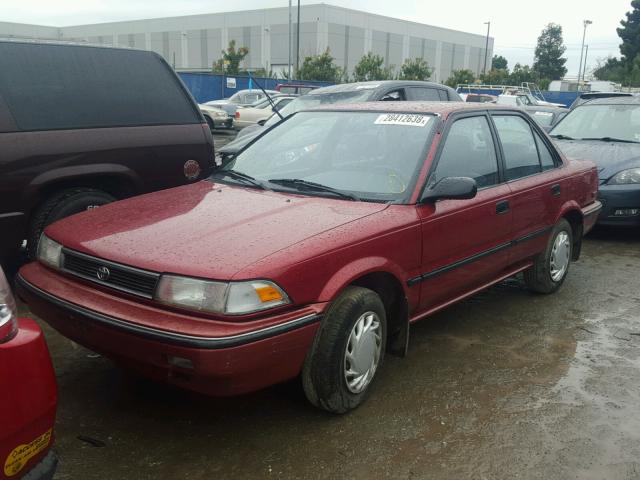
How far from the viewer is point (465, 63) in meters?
87.2

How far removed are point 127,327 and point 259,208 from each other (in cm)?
102

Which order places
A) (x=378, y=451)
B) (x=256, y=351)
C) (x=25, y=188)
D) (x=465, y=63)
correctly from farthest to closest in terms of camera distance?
1. (x=465, y=63)
2. (x=25, y=188)
3. (x=378, y=451)
4. (x=256, y=351)

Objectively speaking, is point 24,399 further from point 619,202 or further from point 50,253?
point 619,202

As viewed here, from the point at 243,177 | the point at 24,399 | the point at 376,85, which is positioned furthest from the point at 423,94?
the point at 24,399

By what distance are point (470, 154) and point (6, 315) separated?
2949mm

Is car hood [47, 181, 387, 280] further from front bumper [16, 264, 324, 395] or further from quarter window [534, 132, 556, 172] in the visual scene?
quarter window [534, 132, 556, 172]

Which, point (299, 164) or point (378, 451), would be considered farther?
point (299, 164)

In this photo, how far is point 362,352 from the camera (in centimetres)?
312

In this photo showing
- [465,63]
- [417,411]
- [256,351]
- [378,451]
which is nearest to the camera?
[256,351]

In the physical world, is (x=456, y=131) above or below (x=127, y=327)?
above

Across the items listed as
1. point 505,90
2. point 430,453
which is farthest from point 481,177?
point 505,90

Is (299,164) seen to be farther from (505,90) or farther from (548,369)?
(505,90)

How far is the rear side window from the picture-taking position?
4.50 m

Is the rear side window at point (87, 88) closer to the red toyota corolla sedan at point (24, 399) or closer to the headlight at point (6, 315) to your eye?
the headlight at point (6, 315)
